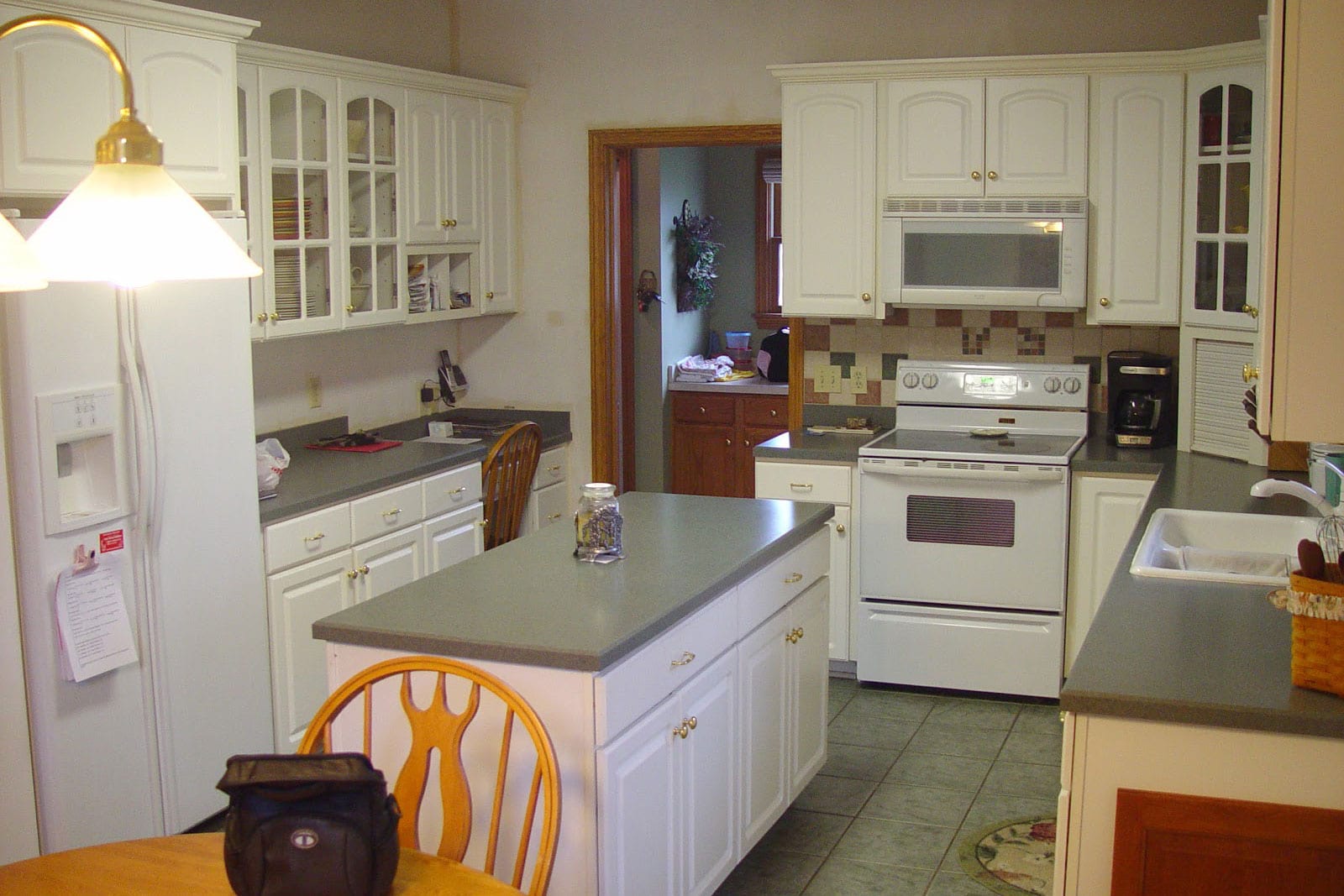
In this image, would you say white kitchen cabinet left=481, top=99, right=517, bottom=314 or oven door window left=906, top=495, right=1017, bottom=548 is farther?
white kitchen cabinet left=481, top=99, right=517, bottom=314

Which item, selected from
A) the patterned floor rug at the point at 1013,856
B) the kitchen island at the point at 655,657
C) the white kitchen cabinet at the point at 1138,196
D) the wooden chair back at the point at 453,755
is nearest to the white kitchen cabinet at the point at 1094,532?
the white kitchen cabinet at the point at 1138,196

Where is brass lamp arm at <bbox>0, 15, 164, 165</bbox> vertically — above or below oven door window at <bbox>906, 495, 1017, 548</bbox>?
above

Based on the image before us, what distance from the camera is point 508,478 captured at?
516 centimetres

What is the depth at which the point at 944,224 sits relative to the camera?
4844mm

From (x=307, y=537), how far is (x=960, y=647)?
220 cm

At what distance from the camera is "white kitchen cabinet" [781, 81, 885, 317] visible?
490 centimetres

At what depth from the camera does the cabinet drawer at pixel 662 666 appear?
252 cm

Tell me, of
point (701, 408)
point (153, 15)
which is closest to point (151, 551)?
point (153, 15)

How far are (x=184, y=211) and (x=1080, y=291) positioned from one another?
3.78 m

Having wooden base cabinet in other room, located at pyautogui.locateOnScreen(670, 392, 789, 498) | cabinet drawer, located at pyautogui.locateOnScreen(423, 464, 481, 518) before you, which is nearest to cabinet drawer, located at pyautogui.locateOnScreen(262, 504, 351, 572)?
cabinet drawer, located at pyautogui.locateOnScreen(423, 464, 481, 518)

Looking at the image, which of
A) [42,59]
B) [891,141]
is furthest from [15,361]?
[891,141]

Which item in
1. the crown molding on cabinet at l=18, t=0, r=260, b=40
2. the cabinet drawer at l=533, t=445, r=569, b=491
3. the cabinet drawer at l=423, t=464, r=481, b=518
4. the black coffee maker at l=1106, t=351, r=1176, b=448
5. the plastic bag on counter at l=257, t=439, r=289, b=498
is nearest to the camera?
the crown molding on cabinet at l=18, t=0, r=260, b=40

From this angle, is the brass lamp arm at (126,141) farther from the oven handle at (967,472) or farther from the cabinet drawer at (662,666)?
the oven handle at (967,472)

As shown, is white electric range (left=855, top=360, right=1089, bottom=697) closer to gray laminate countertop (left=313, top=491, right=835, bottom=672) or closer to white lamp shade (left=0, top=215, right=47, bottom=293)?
gray laminate countertop (left=313, top=491, right=835, bottom=672)
